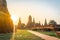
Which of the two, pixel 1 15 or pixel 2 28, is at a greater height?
pixel 1 15

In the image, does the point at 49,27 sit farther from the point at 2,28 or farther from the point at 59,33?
the point at 2,28

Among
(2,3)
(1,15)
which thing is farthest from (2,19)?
(2,3)

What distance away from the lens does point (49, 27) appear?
17.3 m

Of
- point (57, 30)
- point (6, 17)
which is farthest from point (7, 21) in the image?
point (57, 30)

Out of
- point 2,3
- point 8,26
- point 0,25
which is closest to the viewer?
point 0,25

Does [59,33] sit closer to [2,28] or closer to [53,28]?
[53,28]

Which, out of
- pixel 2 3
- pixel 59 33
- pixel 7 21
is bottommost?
pixel 59 33

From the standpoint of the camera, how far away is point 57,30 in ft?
55.8

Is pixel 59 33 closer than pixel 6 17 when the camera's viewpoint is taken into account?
Yes

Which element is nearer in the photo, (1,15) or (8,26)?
(1,15)

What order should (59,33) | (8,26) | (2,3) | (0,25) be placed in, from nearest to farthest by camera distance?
(59,33), (0,25), (8,26), (2,3)

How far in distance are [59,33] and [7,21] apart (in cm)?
535

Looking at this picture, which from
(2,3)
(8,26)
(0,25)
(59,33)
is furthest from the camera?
(2,3)

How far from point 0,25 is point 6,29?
3.66ft
